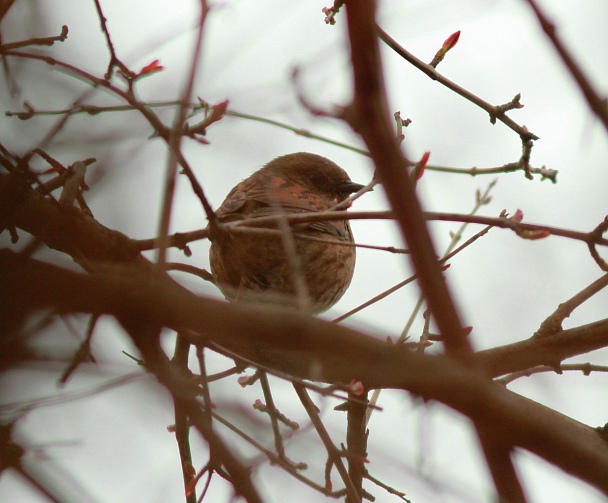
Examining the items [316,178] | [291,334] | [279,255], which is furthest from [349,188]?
[291,334]

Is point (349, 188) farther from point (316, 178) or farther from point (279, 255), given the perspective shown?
point (279, 255)

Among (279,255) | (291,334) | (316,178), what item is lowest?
(291,334)

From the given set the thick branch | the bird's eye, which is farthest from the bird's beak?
the thick branch

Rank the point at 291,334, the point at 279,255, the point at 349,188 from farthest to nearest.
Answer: the point at 349,188, the point at 279,255, the point at 291,334

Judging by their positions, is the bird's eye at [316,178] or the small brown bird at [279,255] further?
the bird's eye at [316,178]

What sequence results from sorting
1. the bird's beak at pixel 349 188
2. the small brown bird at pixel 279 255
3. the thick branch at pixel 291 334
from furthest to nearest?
the bird's beak at pixel 349 188
the small brown bird at pixel 279 255
the thick branch at pixel 291 334

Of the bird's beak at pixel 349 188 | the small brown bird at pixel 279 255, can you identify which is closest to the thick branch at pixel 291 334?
the small brown bird at pixel 279 255

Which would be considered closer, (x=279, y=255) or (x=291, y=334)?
(x=291, y=334)

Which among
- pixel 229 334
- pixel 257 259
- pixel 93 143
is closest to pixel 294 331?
pixel 229 334

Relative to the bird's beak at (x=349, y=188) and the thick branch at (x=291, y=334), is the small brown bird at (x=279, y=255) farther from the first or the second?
the thick branch at (x=291, y=334)

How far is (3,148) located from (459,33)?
194 centimetres

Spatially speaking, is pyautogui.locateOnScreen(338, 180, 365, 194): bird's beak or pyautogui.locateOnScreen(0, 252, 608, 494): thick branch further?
pyautogui.locateOnScreen(338, 180, 365, 194): bird's beak

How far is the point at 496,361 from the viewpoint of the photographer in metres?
3.30

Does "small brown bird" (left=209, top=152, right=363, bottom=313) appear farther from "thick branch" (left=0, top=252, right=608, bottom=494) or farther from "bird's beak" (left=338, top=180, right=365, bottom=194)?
"thick branch" (left=0, top=252, right=608, bottom=494)
